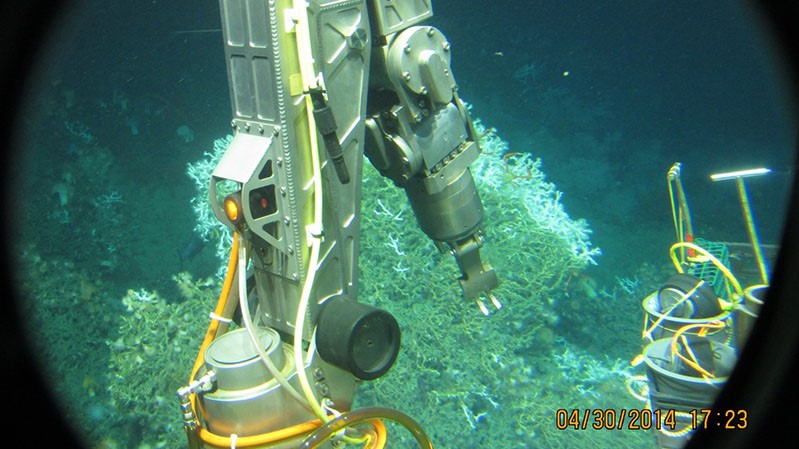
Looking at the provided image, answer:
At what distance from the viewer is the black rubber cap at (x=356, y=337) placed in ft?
6.05

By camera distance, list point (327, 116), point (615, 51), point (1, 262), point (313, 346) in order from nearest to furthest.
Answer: point (327, 116), point (313, 346), point (1, 262), point (615, 51)

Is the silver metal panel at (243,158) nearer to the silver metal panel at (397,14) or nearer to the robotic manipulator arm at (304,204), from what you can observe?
the robotic manipulator arm at (304,204)

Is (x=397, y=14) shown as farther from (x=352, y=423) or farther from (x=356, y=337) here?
(x=352, y=423)

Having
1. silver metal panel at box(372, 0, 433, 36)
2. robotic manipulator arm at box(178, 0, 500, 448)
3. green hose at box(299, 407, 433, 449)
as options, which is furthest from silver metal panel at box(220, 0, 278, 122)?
green hose at box(299, 407, 433, 449)

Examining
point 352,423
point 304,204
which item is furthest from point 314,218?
point 352,423

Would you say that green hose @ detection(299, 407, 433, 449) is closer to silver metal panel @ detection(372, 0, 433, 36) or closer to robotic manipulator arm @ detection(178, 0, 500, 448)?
robotic manipulator arm @ detection(178, 0, 500, 448)

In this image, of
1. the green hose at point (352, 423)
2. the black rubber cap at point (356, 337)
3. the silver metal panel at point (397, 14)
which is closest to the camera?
the green hose at point (352, 423)

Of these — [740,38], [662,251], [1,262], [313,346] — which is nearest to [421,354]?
[313,346]

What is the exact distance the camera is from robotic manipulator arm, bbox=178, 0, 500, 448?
5.79 feet

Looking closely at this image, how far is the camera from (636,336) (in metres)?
5.41

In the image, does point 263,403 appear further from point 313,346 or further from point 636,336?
point 636,336

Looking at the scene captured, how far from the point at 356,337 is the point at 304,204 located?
1.60 feet

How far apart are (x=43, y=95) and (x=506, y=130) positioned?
Result: 14.5ft

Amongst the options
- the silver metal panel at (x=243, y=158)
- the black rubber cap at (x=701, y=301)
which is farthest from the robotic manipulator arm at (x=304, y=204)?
the black rubber cap at (x=701, y=301)
